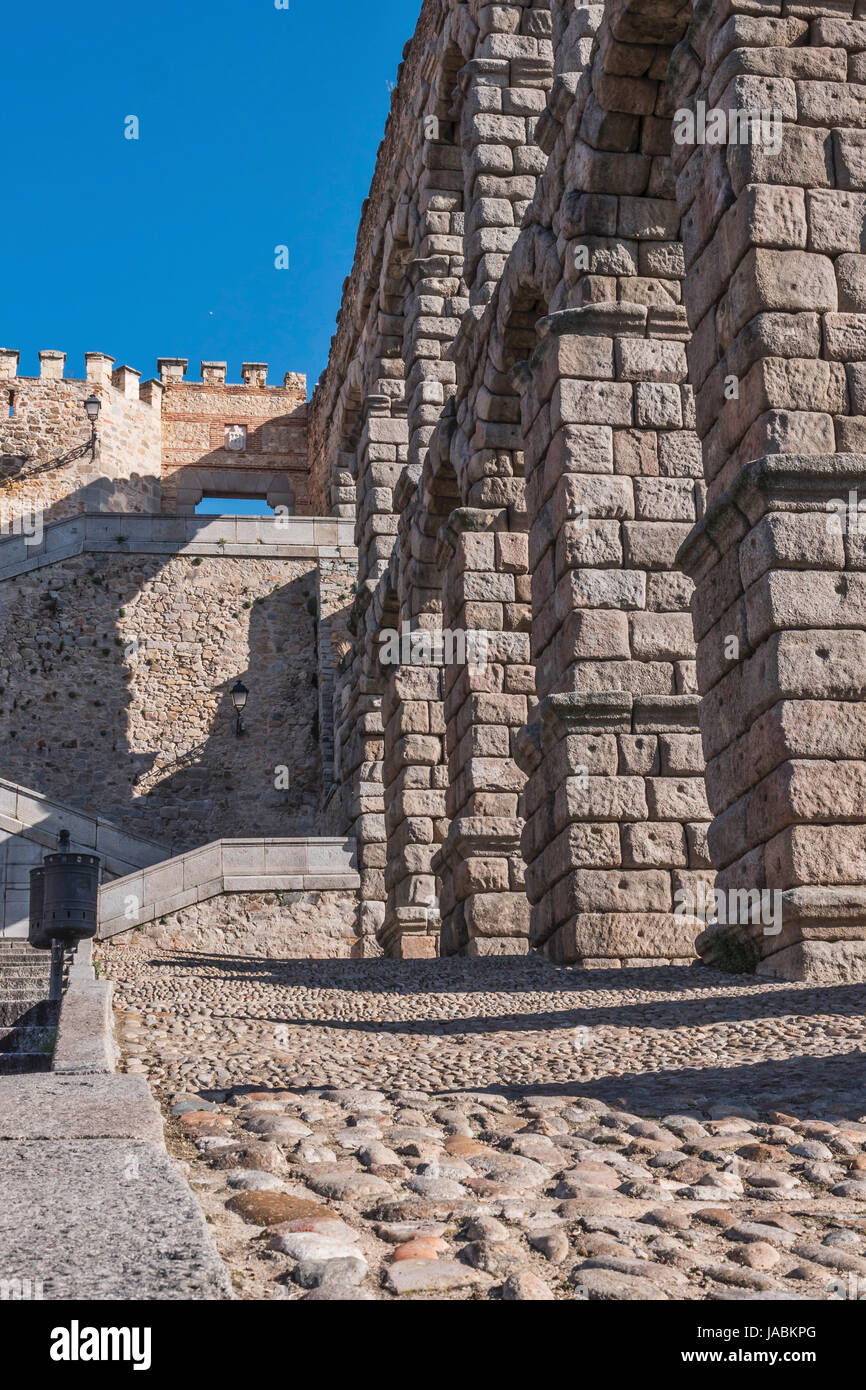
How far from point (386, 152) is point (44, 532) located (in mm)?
8075

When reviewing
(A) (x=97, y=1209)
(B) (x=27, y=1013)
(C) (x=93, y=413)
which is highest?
(C) (x=93, y=413)

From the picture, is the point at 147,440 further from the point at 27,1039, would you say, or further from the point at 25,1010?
the point at 27,1039

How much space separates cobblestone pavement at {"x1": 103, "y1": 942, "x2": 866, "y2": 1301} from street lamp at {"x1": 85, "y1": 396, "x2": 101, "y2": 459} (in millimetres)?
25148

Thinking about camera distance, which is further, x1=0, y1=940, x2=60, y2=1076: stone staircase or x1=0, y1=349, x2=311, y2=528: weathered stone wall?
x1=0, y1=349, x2=311, y2=528: weathered stone wall

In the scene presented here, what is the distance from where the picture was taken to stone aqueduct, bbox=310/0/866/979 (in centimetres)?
639

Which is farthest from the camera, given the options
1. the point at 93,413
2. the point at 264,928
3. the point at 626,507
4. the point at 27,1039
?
the point at 93,413

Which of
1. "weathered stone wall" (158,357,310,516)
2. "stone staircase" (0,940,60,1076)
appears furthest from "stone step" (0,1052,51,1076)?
"weathered stone wall" (158,357,310,516)

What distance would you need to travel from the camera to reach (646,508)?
29.1 feet

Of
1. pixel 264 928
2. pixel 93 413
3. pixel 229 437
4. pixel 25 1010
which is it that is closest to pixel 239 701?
pixel 264 928

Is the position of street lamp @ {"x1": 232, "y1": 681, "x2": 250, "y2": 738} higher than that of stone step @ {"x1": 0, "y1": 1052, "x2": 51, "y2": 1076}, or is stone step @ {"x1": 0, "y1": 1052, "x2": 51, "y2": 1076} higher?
street lamp @ {"x1": 232, "y1": 681, "x2": 250, "y2": 738}

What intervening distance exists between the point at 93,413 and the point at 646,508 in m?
23.2

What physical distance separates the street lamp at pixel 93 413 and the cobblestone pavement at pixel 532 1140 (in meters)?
25.1

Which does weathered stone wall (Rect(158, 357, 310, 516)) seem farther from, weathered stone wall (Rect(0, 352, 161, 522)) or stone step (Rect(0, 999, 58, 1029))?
stone step (Rect(0, 999, 58, 1029))
